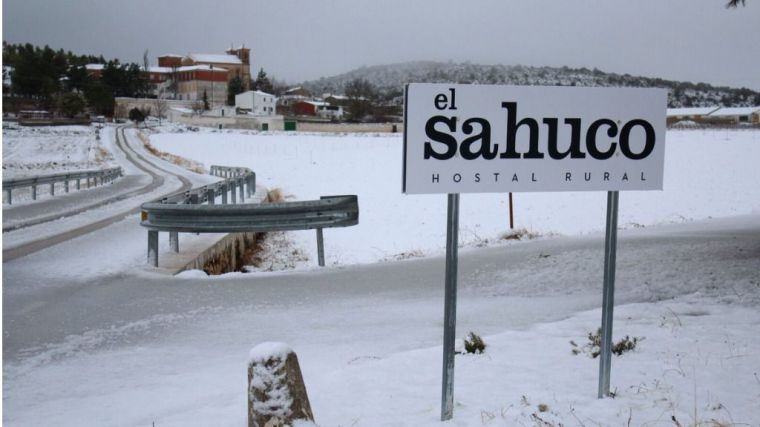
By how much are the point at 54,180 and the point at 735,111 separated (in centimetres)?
14672

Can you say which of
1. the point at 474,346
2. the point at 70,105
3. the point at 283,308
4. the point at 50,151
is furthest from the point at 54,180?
the point at 70,105

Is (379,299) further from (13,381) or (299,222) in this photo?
(13,381)

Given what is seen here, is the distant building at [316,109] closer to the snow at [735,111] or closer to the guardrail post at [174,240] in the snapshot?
the snow at [735,111]

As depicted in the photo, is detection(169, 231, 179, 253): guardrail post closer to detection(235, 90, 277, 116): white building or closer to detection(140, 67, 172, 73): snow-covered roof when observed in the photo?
detection(235, 90, 277, 116): white building

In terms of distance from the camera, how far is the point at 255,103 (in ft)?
512

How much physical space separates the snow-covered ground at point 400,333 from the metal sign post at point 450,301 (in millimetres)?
223

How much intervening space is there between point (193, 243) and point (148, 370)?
638 centimetres

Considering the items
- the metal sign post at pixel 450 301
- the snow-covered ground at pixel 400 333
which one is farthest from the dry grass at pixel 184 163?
the metal sign post at pixel 450 301

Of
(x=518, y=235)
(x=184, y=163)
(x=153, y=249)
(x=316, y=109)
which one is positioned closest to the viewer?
(x=153, y=249)

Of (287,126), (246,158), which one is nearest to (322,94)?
(287,126)

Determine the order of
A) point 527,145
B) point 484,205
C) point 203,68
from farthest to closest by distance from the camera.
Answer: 1. point 203,68
2. point 484,205
3. point 527,145

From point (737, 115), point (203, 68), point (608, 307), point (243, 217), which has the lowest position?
point (243, 217)

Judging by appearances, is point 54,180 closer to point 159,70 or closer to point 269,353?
point 269,353

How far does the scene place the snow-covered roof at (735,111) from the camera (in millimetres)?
131650
